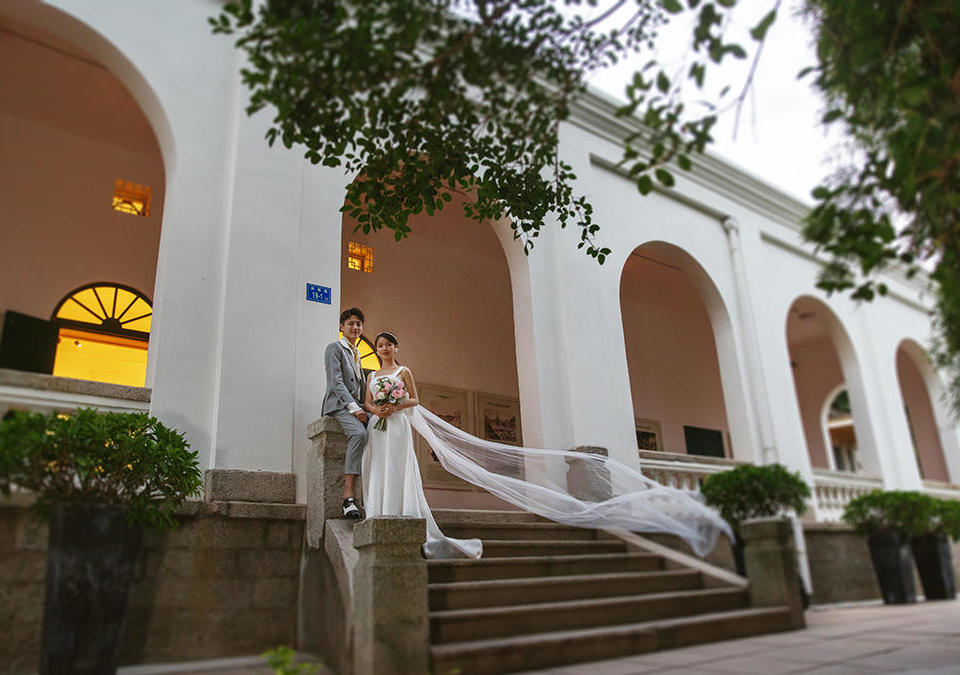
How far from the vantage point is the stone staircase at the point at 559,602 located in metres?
4.58

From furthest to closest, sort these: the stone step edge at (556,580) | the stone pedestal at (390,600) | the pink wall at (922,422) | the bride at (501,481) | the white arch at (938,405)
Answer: the pink wall at (922,422) → the white arch at (938,405) → the bride at (501,481) → the stone step edge at (556,580) → the stone pedestal at (390,600)

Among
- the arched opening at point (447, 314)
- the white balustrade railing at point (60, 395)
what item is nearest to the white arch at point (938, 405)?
the arched opening at point (447, 314)

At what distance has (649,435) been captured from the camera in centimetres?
1342

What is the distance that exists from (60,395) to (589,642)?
4.13 metres

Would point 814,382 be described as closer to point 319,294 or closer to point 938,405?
point 938,405

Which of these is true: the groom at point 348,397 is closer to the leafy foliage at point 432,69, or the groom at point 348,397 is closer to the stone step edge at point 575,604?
the stone step edge at point 575,604

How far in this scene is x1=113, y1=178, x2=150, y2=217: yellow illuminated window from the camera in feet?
29.9

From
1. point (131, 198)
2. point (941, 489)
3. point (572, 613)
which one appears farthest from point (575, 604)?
point (941, 489)

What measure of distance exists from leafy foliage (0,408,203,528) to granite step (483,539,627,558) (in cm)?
253

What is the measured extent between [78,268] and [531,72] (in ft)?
23.7

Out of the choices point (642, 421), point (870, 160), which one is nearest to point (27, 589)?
point (870, 160)

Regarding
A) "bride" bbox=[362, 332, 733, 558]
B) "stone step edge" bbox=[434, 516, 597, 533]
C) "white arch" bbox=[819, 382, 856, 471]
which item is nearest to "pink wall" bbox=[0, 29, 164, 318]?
"bride" bbox=[362, 332, 733, 558]

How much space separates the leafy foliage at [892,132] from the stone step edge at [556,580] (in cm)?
306

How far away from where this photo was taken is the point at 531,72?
12.2 feet
